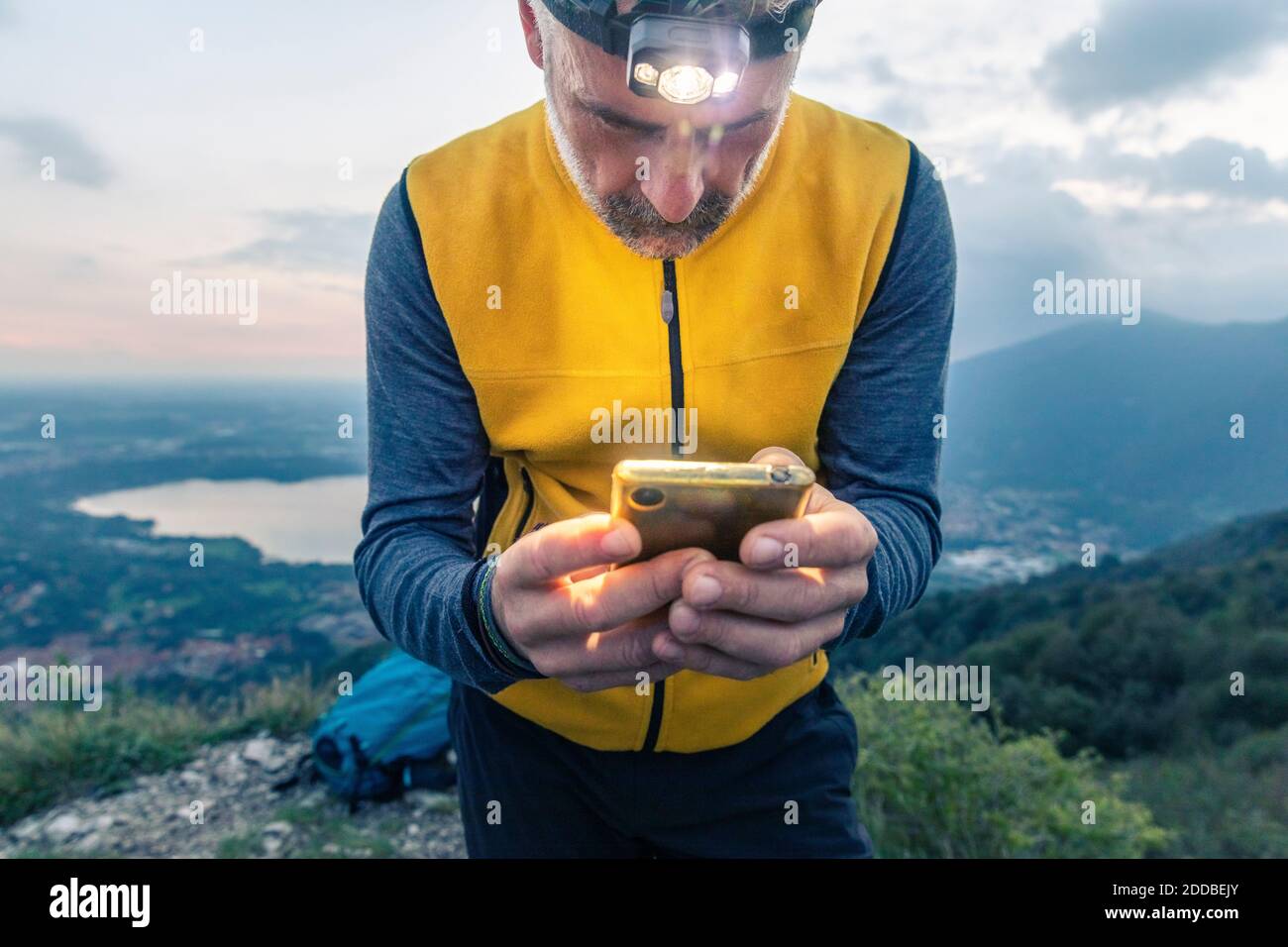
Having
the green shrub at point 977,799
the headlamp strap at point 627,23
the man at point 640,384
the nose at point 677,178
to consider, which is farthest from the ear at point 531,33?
the green shrub at point 977,799

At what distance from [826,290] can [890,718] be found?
4223mm

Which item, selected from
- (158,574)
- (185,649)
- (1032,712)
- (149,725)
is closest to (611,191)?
(149,725)

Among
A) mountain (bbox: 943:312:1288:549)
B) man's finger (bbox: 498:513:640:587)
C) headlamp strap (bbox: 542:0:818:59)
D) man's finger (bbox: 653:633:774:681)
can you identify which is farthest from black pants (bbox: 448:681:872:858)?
mountain (bbox: 943:312:1288:549)

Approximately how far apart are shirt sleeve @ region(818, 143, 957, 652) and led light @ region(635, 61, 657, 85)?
88 centimetres

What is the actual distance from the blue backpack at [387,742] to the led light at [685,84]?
14.3 feet

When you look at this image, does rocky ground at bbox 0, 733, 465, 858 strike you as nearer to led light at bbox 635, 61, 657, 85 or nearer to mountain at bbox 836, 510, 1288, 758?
led light at bbox 635, 61, 657, 85

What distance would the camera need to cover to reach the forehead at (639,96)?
1557 mm

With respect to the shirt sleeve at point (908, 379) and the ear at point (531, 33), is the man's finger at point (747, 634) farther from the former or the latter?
the ear at point (531, 33)

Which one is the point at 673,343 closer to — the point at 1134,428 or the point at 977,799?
the point at 977,799

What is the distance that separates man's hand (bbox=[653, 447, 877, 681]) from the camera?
54.8 inches

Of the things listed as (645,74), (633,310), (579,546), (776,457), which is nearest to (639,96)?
(645,74)
